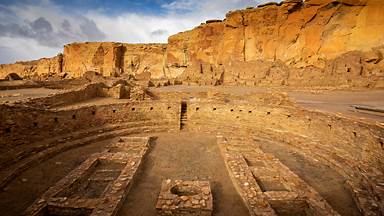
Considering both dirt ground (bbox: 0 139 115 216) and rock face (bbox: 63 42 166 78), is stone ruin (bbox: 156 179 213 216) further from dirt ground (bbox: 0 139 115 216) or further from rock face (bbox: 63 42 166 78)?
rock face (bbox: 63 42 166 78)

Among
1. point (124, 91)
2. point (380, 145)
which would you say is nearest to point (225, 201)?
point (380, 145)

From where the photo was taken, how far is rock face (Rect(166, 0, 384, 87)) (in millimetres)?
21281

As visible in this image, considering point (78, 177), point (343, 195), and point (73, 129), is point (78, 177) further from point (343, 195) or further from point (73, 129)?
point (343, 195)

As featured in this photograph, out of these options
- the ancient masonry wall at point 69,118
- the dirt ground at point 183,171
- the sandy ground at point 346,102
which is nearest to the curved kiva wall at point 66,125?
the ancient masonry wall at point 69,118

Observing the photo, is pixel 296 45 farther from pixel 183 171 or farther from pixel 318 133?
pixel 183 171

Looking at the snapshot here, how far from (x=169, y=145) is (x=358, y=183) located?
24.2 ft

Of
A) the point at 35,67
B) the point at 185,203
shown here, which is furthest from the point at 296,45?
the point at 35,67

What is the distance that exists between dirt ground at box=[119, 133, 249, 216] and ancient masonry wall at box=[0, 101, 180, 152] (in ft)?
6.66

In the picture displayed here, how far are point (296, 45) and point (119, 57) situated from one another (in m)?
37.7

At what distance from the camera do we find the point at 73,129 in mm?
10508

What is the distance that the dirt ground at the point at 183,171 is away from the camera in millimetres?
5824

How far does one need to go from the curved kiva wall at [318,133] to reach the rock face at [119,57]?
35.7 meters

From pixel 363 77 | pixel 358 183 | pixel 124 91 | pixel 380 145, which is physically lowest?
pixel 358 183

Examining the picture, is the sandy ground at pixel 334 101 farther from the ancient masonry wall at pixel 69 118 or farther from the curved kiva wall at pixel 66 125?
the curved kiva wall at pixel 66 125
